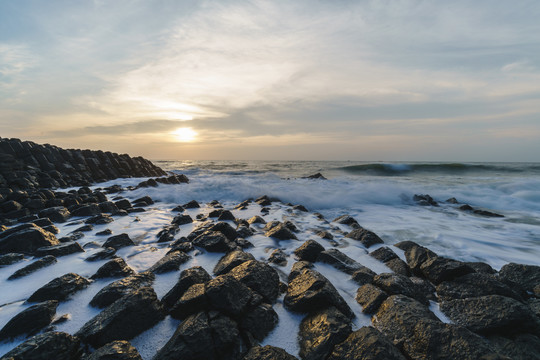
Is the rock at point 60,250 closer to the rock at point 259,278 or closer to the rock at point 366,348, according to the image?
the rock at point 259,278

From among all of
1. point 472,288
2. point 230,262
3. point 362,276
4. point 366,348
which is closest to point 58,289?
point 230,262

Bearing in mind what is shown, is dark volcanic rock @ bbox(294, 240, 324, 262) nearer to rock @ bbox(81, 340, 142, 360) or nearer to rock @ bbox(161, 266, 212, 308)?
rock @ bbox(161, 266, 212, 308)

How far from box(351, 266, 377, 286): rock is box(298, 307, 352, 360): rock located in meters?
0.88

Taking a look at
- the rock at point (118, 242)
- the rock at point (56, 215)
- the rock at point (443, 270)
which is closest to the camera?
the rock at point (443, 270)

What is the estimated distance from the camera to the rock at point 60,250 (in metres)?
3.28

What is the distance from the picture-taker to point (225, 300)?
6.39 feet

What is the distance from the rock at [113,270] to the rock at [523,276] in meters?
4.65

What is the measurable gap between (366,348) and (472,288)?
1.76 meters

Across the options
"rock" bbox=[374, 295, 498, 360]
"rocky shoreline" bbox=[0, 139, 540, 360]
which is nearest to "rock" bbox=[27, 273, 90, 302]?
"rocky shoreline" bbox=[0, 139, 540, 360]

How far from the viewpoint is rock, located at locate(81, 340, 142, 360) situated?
150 centimetres

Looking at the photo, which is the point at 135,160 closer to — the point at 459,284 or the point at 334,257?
the point at 334,257

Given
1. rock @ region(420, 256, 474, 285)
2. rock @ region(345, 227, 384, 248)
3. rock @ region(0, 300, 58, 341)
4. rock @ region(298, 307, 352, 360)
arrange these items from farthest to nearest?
rock @ region(345, 227, 384, 248), rock @ region(420, 256, 474, 285), rock @ region(0, 300, 58, 341), rock @ region(298, 307, 352, 360)

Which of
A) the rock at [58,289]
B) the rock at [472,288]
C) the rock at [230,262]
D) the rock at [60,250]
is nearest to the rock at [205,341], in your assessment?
the rock at [230,262]

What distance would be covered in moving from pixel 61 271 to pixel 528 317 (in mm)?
4881
